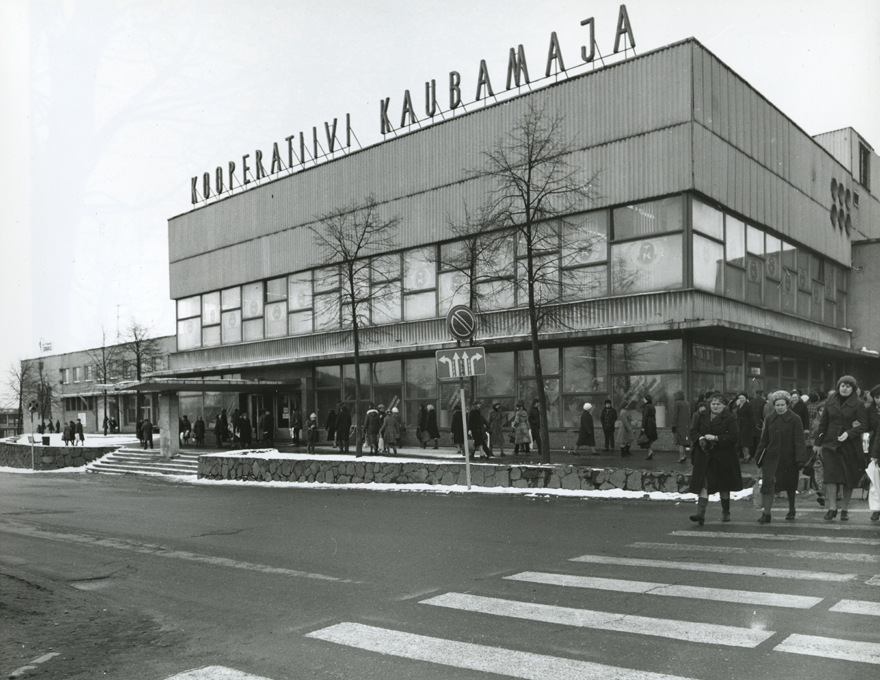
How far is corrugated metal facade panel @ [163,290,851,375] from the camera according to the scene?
975 inches

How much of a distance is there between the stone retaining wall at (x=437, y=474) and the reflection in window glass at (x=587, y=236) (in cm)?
967

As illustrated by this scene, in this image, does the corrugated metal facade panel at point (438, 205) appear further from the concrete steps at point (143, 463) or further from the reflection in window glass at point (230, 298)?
the concrete steps at point (143, 463)

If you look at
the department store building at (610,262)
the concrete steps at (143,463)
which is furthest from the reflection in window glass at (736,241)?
the concrete steps at (143,463)

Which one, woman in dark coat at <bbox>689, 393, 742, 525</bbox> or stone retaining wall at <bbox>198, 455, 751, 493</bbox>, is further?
stone retaining wall at <bbox>198, 455, 751, 493</bbox>

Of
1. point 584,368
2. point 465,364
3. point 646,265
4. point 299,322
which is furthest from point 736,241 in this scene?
point 299,322

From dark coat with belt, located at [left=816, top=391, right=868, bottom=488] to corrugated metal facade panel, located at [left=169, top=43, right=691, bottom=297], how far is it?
49.1 ft

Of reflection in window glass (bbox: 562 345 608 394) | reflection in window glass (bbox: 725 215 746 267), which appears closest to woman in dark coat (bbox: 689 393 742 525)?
reflection in window glass (bbox: 562 345 608 394)

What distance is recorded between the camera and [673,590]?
7496 millimetres

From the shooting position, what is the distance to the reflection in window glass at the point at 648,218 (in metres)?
25.0

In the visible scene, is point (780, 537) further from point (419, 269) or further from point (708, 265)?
point (419, 269)

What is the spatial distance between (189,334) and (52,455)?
8.80 meters

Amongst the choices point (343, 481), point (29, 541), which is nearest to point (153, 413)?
point (343, 481)

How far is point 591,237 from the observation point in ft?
88.4

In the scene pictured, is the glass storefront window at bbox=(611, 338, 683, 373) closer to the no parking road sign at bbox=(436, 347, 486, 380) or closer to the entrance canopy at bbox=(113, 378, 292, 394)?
the no parking road sign at bbox=(436, 347, 486, 380)
